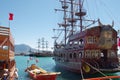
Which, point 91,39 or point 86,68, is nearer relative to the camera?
point 86,68

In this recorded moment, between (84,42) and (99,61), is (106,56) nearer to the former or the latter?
(99,61)

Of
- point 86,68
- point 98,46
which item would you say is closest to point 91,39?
point 98,46

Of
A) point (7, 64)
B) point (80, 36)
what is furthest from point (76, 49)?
point (7, 64)

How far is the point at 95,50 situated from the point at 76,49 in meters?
3.89

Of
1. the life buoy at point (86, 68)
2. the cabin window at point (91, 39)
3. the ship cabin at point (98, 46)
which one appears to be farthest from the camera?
the cabin window at point (91, 39)

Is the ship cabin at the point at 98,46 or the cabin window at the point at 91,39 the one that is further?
the cabin window at the point at 91,39

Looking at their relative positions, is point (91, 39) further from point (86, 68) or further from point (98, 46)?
point (86, 68)

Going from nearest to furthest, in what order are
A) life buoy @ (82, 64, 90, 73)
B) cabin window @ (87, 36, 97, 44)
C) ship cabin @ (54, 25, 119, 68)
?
life buoy @ (82, 64, 90, 73)
ship cabin @ (54, 25, 119, 68)
cabin window @ (87, 36, 97, 44)

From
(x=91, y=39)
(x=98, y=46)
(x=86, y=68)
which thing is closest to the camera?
(x=86, y=68)

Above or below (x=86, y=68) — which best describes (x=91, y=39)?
above

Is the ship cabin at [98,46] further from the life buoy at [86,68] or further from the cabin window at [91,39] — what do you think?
the life buoy at [86,68]

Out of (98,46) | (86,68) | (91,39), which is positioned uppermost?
(91,39)

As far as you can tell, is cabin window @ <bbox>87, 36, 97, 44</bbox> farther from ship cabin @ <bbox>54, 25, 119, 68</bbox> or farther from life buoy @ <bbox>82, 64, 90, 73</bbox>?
life buoy @ <bbox>82, 64, 90, 73</bbox>

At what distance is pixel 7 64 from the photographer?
22172 millimetres
